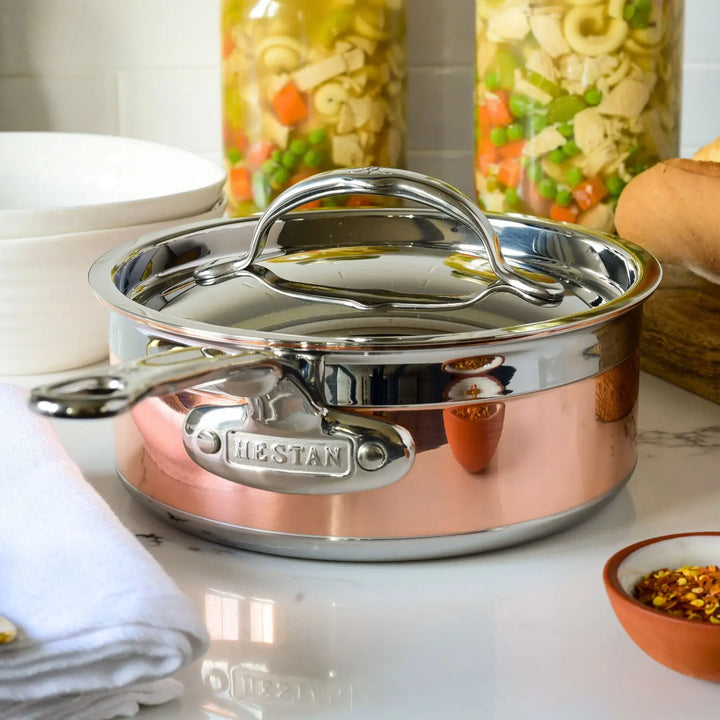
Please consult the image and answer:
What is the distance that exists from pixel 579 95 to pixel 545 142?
47mm

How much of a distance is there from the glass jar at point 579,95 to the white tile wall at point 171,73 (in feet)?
0.66

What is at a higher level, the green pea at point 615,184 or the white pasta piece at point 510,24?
the white pasta piece at point 510,24

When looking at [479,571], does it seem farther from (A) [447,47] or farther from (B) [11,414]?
(A) [447,47]

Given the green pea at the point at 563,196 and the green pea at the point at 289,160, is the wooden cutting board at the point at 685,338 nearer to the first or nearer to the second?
the green pea at the point at 563,196

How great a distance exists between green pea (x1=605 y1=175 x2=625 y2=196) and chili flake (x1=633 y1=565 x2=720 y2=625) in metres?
0.53

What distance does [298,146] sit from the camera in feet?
3.28

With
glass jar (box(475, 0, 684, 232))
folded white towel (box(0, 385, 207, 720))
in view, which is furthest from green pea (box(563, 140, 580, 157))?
folded white towel (box(0, 385, 207, 720))

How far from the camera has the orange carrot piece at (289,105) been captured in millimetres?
989

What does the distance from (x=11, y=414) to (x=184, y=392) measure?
0.14m

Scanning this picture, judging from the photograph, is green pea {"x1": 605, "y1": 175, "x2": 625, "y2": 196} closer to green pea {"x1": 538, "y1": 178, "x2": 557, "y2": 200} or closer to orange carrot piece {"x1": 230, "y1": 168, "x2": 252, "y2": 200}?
green pea {"x1": 538, "y1": 178, "x2": 557, "y2": 200}

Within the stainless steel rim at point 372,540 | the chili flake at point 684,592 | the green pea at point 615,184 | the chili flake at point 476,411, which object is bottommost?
the stainless steel rim at point 372,540

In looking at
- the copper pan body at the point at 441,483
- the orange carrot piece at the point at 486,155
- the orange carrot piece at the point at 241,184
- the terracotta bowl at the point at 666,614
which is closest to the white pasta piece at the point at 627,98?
the orange carrot piece at the point at 486,155

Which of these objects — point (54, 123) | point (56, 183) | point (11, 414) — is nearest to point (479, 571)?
point (11, 414)

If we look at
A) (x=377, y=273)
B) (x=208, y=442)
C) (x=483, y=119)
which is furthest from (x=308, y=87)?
(x=208, y=442)
